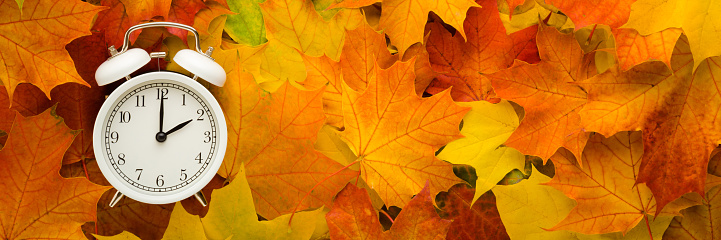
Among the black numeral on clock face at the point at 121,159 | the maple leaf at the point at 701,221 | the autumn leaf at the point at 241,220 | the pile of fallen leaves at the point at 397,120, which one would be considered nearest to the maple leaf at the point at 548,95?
the pile of fallen leaves at the point at 397,120

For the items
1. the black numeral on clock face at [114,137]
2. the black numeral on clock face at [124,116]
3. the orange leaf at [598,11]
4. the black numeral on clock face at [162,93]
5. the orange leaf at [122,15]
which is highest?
the orange leaf at [598,11]

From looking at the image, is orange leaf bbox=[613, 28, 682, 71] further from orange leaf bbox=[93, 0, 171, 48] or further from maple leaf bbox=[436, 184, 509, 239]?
orange leaf bbox=[93, 0, 171, 48]

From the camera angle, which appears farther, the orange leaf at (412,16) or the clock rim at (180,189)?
the orange leaf at (412,16)

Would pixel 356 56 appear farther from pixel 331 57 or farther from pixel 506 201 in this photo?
pixel 506 201

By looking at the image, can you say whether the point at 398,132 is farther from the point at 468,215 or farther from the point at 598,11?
the point at 598,11

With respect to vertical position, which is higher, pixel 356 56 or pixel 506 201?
pixel 356 56

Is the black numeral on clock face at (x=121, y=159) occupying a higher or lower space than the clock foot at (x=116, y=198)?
higher

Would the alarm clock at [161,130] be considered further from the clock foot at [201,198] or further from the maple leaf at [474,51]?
the maple leaf at [474,51]

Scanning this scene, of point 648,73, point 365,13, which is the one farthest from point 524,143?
point 365,13
